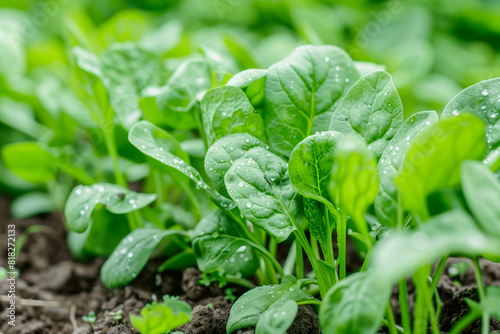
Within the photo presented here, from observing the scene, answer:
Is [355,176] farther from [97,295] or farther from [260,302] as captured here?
[97,295]

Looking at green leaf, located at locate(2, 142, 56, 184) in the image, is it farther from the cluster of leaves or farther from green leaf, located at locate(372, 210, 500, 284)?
green leaf, located at locate(372, 210, 500, 284)

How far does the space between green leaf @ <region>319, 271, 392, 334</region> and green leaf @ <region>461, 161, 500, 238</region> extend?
15 cm

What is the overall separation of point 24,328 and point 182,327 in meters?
0.42

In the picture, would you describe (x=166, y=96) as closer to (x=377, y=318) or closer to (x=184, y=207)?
(x=184, y=207)

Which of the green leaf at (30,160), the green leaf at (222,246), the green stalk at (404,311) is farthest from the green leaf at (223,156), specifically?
the green leaf at (30,160)

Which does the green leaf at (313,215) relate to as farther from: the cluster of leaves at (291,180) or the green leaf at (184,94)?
the green leaf at (184,94)

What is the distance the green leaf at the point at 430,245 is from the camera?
0.45 m

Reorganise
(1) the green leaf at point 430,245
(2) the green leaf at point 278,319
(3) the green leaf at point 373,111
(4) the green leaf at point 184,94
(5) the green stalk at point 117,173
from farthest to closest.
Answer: (5) the green stalk at point 117,173 → (4) the green leaf at point 184,94 → (3) the green leaf at point 373,111 → (2) the green leaf at point 278,319 → (1) the green leaf at point 430,245

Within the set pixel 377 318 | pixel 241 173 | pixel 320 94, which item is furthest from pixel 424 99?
pixel 377 318

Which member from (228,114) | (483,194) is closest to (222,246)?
(228,114)

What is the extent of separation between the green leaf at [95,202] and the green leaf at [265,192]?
0.87ft

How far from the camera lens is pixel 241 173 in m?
0.79

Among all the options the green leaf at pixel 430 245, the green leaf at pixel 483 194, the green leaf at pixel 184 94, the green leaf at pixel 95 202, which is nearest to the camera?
the green leaf at pixel 430 245

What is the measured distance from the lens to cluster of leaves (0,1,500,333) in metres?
0.61
